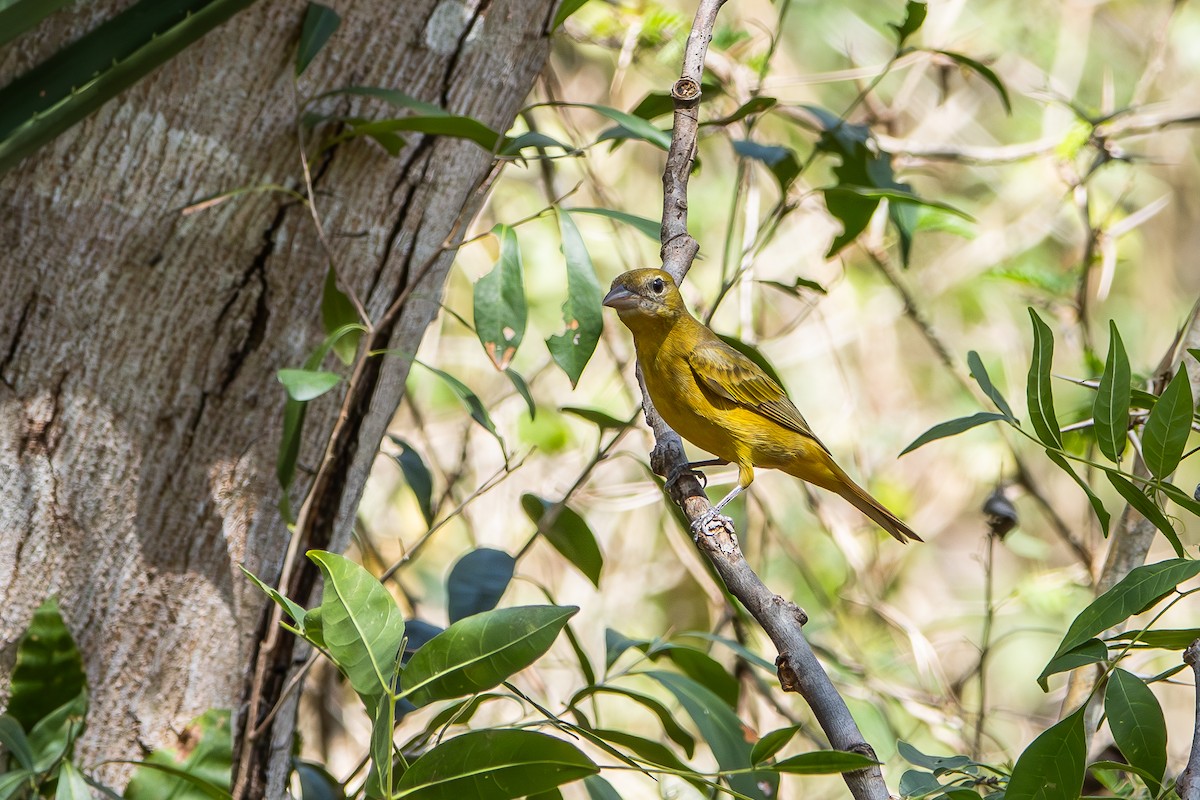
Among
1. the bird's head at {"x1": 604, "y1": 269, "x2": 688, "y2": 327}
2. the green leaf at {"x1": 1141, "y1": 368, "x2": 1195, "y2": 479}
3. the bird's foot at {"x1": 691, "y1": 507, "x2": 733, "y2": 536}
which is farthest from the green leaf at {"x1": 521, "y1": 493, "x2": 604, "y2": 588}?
the green leaf at {"x1": 1141, "y1": 368, "x2": 1195, "y2": 479}

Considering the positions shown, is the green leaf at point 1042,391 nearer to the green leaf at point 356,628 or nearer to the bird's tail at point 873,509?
the green leaf at point 356,628

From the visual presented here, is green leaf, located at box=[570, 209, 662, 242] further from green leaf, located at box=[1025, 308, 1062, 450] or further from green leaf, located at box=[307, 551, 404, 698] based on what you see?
green leaf, located at box=[307, 551, 404, 698]

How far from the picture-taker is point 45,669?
1.77 m

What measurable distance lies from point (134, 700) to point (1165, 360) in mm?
2067

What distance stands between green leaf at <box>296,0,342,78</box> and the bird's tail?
6.25 ft

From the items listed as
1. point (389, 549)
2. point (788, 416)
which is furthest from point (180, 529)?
point (389, 549)

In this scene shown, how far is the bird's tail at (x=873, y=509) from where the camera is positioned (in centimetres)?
299

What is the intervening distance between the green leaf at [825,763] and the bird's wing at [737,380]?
1.60m

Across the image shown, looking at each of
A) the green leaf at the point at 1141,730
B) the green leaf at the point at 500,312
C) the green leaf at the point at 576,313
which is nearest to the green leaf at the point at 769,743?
the green leaf at the point at 1141,730

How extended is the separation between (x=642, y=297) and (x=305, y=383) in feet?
4.06

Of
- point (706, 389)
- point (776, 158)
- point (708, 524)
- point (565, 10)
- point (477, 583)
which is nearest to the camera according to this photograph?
point (708, 524)

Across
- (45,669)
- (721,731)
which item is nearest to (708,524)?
(721,731)

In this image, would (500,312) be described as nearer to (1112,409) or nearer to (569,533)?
(569,533)

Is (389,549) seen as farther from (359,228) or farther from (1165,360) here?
(1165,360)
